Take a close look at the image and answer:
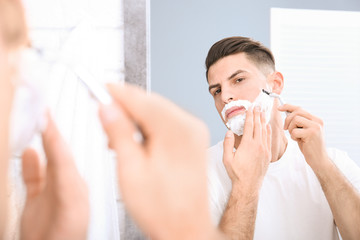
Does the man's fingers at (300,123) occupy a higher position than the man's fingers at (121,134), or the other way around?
the man's fingers at (121,134)

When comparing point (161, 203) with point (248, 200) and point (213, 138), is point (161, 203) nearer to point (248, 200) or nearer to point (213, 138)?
point (248, 200)

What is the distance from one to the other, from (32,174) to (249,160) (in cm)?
64

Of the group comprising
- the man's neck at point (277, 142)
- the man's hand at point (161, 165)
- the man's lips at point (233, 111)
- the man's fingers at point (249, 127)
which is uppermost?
the man's hand at point (161, 165)

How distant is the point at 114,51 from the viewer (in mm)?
771

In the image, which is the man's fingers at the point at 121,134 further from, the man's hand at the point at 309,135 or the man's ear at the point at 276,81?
the man's ear at the point at 276,81

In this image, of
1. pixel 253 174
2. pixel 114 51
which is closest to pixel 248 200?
pixel 253 174

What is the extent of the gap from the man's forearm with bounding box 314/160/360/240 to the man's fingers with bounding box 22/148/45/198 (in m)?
0.81

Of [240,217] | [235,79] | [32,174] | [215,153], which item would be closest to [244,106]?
[235,79]

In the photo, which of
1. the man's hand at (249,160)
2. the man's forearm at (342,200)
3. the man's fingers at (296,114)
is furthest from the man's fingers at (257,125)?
the man's forearm at (342,200)

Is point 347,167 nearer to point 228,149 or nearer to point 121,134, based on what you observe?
point 228,149

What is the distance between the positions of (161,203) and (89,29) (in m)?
0.59

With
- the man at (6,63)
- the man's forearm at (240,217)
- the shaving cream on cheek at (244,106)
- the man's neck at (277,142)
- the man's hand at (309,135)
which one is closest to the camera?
the man at (6,63)

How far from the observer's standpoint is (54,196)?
0.24 metres

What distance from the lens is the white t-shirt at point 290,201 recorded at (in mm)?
907
